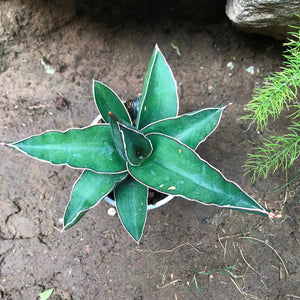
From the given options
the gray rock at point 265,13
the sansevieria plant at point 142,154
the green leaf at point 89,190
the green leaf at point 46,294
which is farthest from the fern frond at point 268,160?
the green leaf at point 46,294

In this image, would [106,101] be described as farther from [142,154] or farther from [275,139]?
[275,139]

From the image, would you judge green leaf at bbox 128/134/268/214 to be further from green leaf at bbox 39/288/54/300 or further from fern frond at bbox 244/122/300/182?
green leaf at bbox 39/288/54/300

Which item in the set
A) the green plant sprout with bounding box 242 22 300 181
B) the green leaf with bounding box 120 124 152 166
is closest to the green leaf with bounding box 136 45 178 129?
the green leaf with bounding box 120 124 152 166

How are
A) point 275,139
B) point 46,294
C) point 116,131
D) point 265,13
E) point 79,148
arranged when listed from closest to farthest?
point 116,131
point 79,148
point 265,13
point 275,139
point 46,294

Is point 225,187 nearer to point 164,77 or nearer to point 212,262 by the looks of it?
point 164,77

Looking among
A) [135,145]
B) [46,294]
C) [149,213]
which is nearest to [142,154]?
[135,145]

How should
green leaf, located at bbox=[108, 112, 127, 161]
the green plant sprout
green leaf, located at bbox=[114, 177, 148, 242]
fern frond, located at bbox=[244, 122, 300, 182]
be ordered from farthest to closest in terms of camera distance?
fern frond, located at bbox=[244, 122, 300, 182]
the green plant sprout
green leaf, located at bbox=[114, 177, 148, 242]
green leaf, located at bbox=[108, 112, 127, 161]

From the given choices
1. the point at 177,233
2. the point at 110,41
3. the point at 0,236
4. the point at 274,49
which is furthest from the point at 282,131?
the point at 0,236
